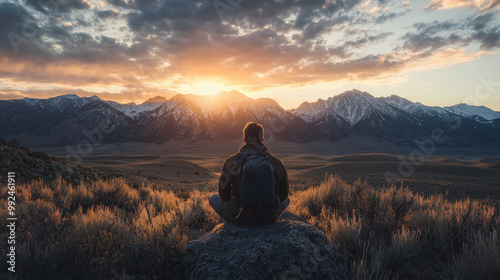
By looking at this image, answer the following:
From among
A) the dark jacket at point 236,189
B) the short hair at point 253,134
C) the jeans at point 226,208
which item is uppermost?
the short hair at point 253,134

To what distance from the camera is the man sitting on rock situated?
11.4 feet

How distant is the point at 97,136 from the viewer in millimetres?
182250

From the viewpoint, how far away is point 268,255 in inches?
116

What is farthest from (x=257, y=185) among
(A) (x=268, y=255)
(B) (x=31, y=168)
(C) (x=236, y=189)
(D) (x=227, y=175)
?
(B) (x=31, y=168)

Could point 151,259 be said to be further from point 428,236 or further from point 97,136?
point 97,136

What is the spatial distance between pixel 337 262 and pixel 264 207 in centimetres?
120

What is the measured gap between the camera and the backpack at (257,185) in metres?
3.47

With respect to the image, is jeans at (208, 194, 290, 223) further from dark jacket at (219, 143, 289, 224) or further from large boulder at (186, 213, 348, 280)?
large boulder at (186, 213, 348, 280)

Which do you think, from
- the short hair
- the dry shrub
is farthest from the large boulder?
the short hair

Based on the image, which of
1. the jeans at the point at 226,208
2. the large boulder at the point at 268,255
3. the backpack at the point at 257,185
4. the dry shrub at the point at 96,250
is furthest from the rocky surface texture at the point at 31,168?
the backpack at the point at 257,185

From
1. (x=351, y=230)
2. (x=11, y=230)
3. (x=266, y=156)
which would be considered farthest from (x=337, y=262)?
(x=11, y=230)

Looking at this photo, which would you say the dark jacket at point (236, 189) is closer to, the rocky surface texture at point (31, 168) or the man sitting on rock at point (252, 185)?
the man sitting on rock at point (252, 185)

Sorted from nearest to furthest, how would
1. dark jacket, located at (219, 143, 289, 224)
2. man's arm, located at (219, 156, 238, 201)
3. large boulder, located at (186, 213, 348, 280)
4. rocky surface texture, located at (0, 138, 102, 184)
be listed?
large boulder, located at (186, 213, 348, 280), dark jacket, located at (219, 143, 289, 224), man's arm, located at (219, 156, 238, 201), rocky surface texture, located at (0, 138, 102, 184)

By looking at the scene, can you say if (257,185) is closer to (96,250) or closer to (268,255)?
(268,255)
